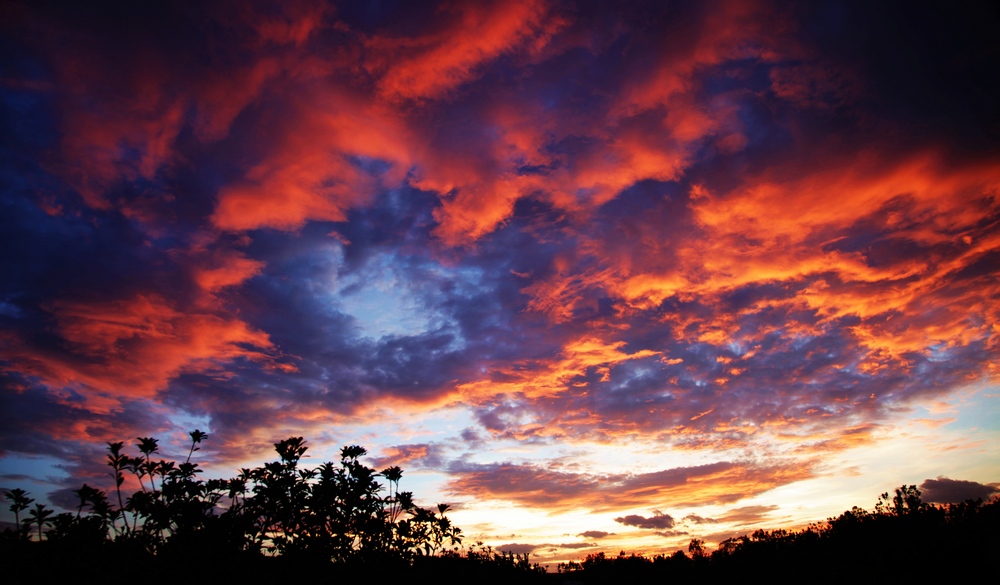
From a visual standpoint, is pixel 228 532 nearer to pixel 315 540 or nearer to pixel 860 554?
pixel 315 540

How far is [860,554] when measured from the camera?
456 inches

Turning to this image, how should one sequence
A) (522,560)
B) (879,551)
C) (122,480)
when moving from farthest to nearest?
(522,560) → (879,551) → (122,480)

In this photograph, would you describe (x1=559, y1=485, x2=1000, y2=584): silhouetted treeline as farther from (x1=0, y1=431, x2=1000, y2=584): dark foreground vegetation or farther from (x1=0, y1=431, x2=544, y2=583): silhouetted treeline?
(x1=0, y1=431, x2=544, y2=583): silhouetted treeline

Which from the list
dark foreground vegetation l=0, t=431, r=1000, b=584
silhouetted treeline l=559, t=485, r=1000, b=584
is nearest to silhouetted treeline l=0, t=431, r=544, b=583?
dark foreground vegetation l=0, t=431, r=1000, b=584

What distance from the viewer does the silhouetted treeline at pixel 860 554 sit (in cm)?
984

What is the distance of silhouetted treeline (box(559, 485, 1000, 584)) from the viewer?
32.3 feet

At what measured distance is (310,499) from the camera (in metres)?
9.63

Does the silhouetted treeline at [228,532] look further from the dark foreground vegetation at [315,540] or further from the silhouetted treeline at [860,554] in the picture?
the silhouetted treeline at [860,554]

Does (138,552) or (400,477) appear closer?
(138,552)

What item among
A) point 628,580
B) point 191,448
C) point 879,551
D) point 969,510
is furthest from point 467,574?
point 969,510

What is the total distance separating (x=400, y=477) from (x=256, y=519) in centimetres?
439

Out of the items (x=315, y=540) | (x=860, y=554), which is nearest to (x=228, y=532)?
(x=315, y=540)

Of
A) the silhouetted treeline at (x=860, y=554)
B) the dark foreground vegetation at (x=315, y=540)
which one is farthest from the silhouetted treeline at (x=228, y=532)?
the silhouetted treeline at (x=860, y=554)

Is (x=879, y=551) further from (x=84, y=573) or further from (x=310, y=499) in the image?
(x=84, y=573)
